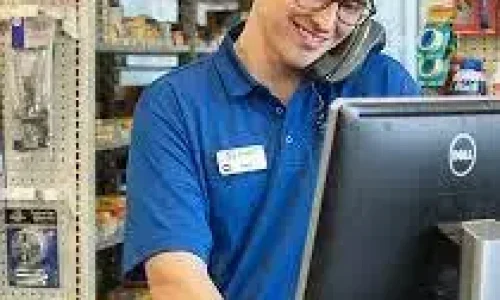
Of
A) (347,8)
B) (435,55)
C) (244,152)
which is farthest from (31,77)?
(347,8)

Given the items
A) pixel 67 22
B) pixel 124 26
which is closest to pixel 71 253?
pixel 67 22

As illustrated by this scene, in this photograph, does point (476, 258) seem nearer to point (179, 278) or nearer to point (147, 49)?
point (179, 278)

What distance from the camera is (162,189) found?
1.60 meters

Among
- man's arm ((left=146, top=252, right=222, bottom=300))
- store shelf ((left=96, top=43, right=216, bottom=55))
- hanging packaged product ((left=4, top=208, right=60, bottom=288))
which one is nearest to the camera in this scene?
man's arm ((left=146, top=252, right=222, bottom=300))

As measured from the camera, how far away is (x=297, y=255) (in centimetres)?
169

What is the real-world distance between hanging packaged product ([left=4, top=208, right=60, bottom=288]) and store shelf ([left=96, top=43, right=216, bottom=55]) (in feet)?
2.56

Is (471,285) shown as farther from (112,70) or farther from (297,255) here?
(112,70)

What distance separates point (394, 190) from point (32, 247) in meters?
2.10

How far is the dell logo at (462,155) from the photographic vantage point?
45.2 inches

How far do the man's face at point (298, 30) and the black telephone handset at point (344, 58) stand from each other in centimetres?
2

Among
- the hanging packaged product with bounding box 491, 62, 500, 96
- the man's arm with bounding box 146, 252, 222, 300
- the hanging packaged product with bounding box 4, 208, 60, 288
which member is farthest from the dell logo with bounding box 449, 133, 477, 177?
the hanging packaged product with bounding box 4, 208, 60, 288

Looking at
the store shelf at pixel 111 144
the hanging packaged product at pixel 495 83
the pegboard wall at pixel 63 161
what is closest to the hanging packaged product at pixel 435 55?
the hanging packaged product at pixel 495 83

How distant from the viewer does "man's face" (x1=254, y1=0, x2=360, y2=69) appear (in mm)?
1616

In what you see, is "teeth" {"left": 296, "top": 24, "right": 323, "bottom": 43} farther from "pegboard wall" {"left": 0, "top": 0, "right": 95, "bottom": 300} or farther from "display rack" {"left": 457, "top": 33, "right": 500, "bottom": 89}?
"display rack" {"left": 457, "top": 33, "right": 500, "bottom": 89}
